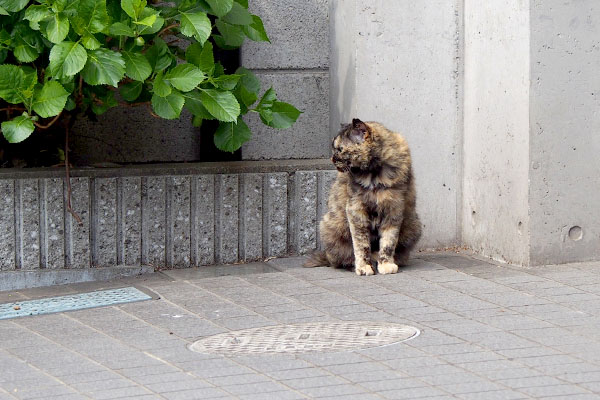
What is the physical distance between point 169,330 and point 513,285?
2266 millimetres

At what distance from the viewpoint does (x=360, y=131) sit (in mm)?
6957

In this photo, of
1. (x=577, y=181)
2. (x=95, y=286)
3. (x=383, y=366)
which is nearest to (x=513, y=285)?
(x=577, y=181)

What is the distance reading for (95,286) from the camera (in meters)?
6.98

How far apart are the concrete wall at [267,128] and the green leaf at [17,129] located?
1160mm

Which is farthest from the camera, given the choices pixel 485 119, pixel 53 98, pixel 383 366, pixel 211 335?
pixel 485 119

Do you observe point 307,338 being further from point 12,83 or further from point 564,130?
point 564,130

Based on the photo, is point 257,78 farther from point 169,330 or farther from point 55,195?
point 169,330

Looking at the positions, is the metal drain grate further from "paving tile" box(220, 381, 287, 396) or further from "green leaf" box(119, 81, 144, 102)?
"paving tile" box(220, 381, 287, 396)

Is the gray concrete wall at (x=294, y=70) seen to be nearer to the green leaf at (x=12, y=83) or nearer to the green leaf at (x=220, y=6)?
the green leaf at (x=220, y=6)

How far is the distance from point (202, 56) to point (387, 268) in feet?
6.19

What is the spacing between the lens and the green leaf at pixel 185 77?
650 cm

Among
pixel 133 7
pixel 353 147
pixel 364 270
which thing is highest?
pixel 133 7

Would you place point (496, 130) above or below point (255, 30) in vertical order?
below

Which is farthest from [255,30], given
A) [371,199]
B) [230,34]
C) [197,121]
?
[371,199]
